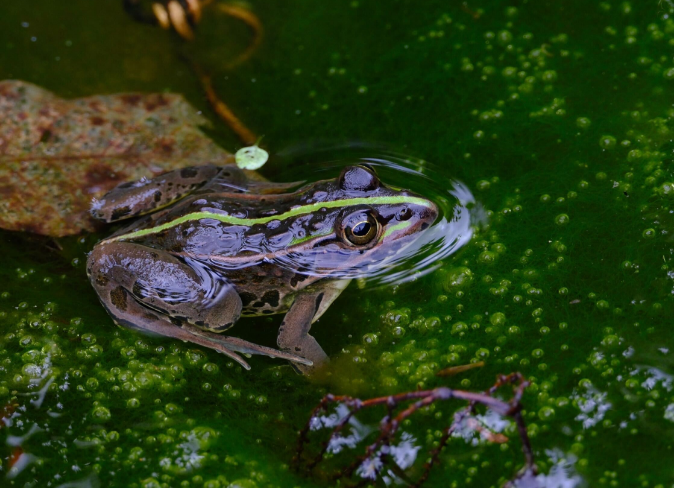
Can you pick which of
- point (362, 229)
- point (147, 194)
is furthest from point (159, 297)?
point (362, 229)

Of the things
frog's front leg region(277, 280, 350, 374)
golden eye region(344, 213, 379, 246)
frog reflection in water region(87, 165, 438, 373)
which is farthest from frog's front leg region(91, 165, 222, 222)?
golden eye region(344, 213, 379, 246)

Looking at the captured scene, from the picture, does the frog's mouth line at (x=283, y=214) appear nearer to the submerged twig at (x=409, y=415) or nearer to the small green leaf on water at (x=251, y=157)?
the small green leaf on water at (x=251, y=157)

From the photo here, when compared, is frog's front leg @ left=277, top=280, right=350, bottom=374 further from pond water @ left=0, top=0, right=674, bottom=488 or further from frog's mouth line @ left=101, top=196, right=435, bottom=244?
frog's mouth line @ left=101, top=196, right=435, bottom=244

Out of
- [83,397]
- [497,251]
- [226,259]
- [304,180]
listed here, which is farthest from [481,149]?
[83,397]

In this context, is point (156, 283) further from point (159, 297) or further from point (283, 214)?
point (283, 214)

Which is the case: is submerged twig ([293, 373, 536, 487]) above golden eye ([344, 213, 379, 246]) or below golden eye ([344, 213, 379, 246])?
below
